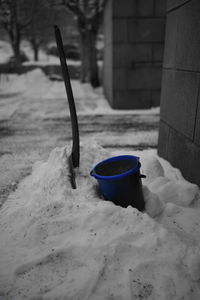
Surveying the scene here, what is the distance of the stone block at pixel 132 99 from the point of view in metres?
8.03

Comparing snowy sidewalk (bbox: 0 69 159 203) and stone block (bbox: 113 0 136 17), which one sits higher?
stone block (bbox: 113 0 136 17)

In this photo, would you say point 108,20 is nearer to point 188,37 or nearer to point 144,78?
point 144,78

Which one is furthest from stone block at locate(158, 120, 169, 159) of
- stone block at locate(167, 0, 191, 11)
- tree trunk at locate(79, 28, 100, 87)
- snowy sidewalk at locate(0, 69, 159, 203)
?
tree trunk at locate(79, 28, 100, 87)

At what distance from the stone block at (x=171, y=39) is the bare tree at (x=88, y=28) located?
25.8 ft

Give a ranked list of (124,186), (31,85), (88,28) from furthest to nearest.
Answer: (31,85) < (88,28) < (124,186)

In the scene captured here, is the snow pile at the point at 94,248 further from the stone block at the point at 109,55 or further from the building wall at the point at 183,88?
the stone block at the point at 109,55

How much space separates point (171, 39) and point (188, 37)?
0.57m

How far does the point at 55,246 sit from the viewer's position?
83.9 inches

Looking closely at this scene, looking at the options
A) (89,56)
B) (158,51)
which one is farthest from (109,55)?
(89,56)

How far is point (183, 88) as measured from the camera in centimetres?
329

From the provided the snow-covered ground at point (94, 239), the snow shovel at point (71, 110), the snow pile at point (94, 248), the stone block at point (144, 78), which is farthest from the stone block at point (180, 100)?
the stone block at point (144, 78)

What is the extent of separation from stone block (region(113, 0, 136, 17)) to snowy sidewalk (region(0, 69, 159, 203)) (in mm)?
2848

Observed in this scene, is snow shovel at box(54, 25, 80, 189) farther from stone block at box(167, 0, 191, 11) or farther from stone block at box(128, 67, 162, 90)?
stone block at box(128, 67, 162, 90)

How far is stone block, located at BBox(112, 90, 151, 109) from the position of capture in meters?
8.03
